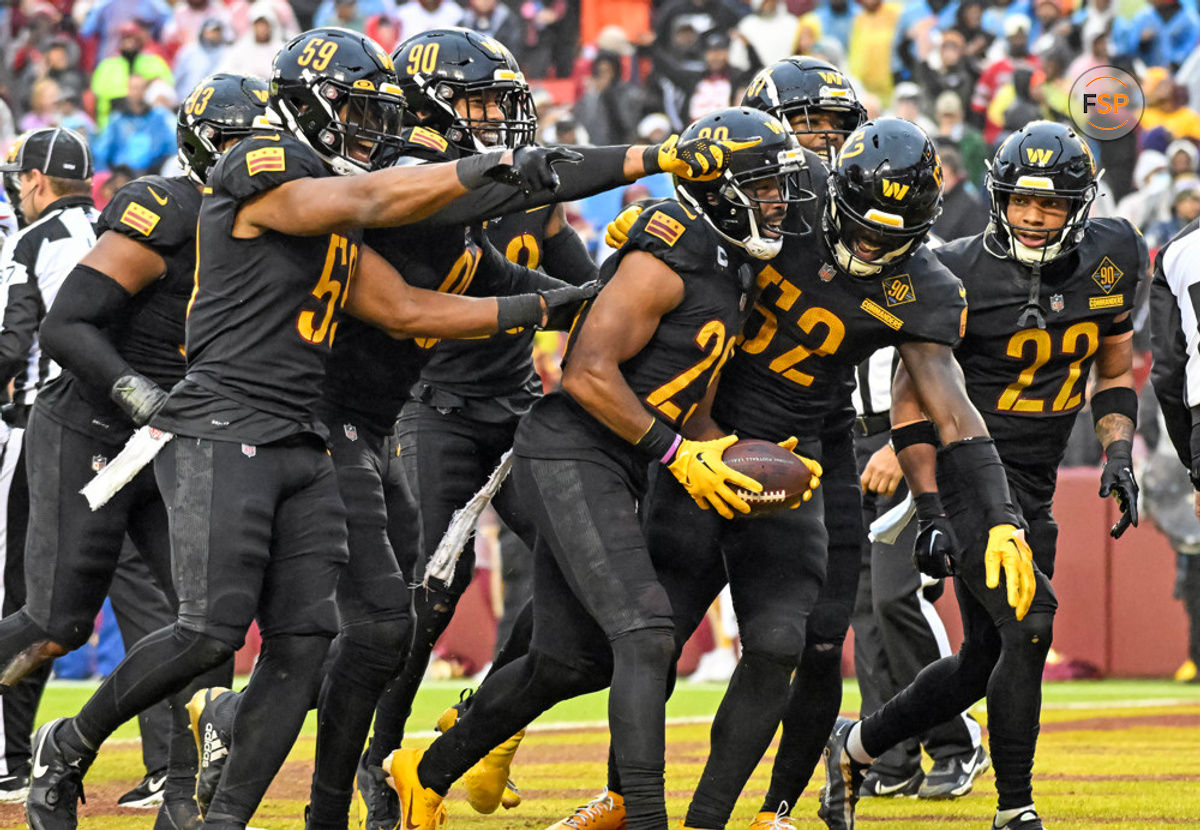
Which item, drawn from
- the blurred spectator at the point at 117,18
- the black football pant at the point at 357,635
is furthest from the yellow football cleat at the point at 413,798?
the blurred spectator at the point at 117,18

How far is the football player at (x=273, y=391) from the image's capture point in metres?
4.39

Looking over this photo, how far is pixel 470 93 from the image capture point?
18.6ft

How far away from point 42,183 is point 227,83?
65.5 inches

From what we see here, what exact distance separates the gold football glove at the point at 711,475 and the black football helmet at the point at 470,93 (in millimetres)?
1365

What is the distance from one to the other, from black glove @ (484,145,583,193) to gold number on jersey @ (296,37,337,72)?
2.11 ft

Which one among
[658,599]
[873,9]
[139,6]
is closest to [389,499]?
[658,599]

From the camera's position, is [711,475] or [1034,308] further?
[1034,308]

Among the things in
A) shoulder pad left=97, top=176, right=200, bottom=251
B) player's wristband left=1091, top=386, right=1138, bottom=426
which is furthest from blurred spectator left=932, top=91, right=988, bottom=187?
shoulder pad left=97, top=176, right=200, bottom=251

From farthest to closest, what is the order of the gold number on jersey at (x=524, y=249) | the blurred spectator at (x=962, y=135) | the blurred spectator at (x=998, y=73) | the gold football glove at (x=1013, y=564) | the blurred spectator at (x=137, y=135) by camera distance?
the blurred spectator at (x=137, y=135) → the blurred spectator at (x=998, y=73) → the blurred spectator at (x=962, y=135) → the gold number on jersey at (x=524, y=249) → the gold football glove at (x=1013, y=564)

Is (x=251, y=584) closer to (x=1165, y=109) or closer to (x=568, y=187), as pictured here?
(x=568, y=187)

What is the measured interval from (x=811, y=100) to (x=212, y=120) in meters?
1.99

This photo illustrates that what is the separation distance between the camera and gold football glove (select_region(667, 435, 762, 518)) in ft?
15.5

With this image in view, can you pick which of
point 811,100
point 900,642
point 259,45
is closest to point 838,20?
point 259,45

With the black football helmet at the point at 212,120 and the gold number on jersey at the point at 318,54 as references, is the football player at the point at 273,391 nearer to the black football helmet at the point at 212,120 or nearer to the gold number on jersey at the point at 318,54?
the gold number on jersey at the point at 318,54
